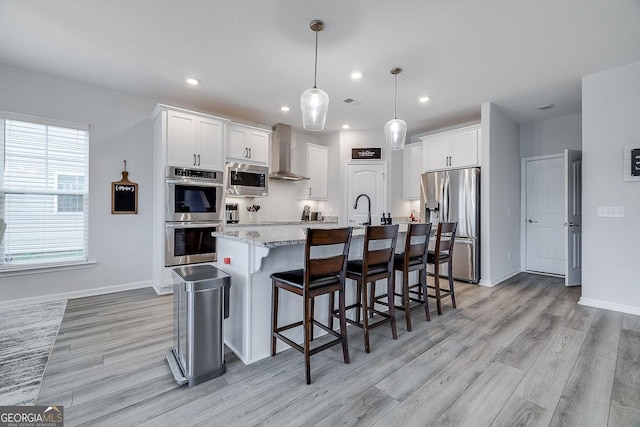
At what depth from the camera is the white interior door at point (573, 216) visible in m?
3.97

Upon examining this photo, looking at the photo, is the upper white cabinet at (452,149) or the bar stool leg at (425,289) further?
the upper white cabinet at (452,149)

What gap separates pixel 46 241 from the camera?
3.47 meters

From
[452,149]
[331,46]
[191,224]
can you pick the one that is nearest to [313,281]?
[331,46]

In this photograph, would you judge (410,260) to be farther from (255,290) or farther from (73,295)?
(73,295)

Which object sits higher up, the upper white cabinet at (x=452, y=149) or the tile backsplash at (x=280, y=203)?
the upper white cabinet at (x=452, y=149)

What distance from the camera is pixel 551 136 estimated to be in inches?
195

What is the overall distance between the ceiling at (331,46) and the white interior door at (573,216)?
3.03 feet

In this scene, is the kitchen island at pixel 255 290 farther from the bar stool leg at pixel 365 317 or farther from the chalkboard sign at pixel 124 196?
the chalkboard sign at pixel 124 196

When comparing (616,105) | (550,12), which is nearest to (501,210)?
(616,105)

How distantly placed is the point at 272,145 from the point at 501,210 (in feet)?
13.4

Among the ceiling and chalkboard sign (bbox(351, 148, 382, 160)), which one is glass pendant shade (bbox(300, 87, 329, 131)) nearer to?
the ceiling

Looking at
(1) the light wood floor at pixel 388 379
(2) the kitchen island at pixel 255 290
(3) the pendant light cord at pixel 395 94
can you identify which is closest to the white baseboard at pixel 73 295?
(1) the light wood floor at pixel 388 379

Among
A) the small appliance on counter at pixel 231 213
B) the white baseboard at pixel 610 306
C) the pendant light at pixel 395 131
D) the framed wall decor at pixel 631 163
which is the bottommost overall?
the white baseboard at pixel 610 306

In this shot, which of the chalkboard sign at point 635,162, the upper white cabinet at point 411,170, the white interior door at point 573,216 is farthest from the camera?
the upper white cabinet at point 411,170
